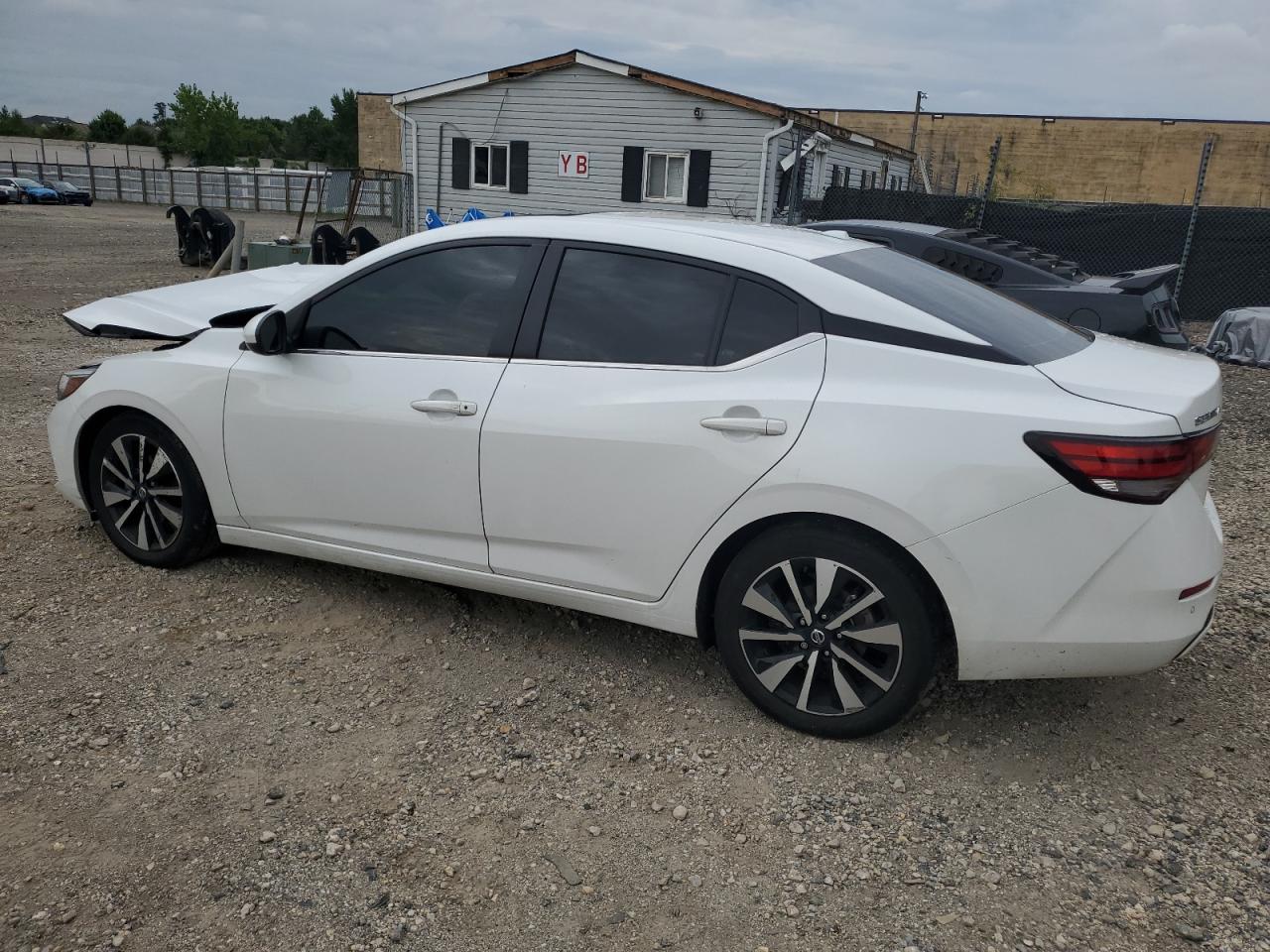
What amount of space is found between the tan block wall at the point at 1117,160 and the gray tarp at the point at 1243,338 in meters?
32.2

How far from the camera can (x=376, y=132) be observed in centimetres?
4919

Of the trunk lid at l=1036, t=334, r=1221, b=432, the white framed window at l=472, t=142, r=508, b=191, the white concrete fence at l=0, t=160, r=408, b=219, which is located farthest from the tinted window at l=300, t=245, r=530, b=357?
the white concrete fence at l=0, t=160, r=408, b=219

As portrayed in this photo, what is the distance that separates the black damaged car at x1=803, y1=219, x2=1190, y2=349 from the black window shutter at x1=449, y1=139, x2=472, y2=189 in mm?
16117

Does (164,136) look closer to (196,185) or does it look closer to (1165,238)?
(196,185)

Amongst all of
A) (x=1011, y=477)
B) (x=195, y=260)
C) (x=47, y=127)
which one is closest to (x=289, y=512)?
(x=1011, y=477)

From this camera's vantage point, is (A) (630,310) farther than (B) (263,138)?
No

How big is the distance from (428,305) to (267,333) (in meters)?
0.64

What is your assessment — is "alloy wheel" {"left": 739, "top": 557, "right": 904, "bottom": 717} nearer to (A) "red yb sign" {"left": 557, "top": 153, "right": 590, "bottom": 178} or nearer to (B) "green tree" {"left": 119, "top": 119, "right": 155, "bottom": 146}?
(A) "red yb sign" {"left": 557, "top": 153, "right": 590, "bottom": 178}

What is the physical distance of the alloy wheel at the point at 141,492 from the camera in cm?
421

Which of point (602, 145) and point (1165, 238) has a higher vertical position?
point (602, 145)

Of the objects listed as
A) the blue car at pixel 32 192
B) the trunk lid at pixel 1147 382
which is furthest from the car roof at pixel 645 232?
the blue car at pixel 32 192

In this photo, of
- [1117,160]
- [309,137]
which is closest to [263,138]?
[309,137]

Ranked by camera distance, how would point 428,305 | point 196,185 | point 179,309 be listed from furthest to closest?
point 196,185, point 179,309, point 428,305

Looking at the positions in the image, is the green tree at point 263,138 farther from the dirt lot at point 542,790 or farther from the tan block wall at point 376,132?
the dirt lot at point 542,790
